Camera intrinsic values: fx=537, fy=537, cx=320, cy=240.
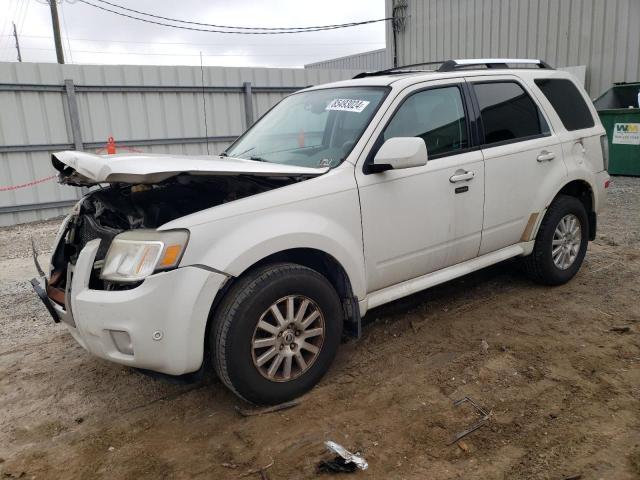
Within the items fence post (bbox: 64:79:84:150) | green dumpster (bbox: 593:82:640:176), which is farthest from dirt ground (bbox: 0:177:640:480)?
green dumpster (bbox: 593:82:640:176)

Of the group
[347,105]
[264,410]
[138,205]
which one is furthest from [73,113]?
→ [264,410]

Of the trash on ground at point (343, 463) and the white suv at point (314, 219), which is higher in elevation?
the white suv at point (314, 219)

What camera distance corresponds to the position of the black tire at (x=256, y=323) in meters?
2.86

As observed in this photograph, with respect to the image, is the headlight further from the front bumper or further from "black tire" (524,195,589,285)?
"black tire" (524,195,589,285)

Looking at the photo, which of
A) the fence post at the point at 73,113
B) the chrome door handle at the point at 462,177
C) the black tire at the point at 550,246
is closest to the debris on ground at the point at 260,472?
the chrome door handle at the point at 462,177

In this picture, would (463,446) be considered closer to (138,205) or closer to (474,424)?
(474,424)

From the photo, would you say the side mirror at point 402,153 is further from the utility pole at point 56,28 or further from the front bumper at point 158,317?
the utility pole at point 56,28

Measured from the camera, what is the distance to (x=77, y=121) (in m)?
9.54

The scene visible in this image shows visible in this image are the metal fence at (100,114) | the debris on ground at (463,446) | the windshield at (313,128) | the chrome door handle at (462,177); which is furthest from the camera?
the metal fence at (100,114)

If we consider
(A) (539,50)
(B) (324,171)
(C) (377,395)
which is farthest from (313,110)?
(A) (539,50)

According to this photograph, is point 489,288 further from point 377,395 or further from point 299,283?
point 299,283

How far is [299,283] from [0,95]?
821 centimetres

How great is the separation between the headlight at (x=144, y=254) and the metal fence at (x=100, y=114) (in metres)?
6.34

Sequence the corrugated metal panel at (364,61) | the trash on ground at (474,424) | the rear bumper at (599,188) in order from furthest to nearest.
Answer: the corrugated metal panel at (364,61)
the rear bumper at (599,188)
the trash on ground at (474,424)
